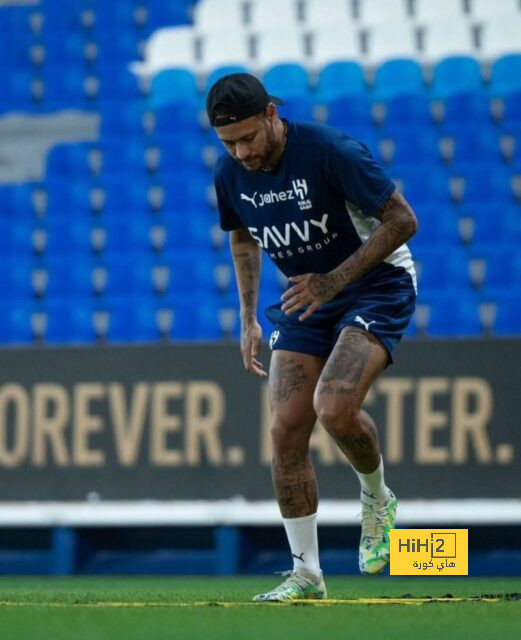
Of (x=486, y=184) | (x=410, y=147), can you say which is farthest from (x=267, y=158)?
(x=410, y=147)

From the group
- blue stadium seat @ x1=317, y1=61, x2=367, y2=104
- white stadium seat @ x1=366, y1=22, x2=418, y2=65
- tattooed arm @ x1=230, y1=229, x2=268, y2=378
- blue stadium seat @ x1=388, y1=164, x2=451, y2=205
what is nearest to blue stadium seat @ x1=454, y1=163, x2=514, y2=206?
blue stadium seat @ x1=388, y1=164, x2=451, y2=205

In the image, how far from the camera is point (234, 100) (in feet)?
16.1

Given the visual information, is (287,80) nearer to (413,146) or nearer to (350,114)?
(350,114)

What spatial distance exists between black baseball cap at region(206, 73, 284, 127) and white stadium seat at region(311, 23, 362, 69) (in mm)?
8202

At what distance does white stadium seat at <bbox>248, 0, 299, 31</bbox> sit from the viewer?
13492 millimetres

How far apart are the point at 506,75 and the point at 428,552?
8.01 metres

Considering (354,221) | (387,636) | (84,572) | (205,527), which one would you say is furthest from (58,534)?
(387,636)

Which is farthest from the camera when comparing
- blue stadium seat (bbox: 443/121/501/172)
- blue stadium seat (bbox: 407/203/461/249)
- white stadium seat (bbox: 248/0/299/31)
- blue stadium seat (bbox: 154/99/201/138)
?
white stadium seat (bbox: 248/0/299/31)

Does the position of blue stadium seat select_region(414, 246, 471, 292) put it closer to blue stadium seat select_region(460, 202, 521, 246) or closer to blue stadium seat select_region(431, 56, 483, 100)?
blue stadium seat select_region(460, 202, 521, 246)

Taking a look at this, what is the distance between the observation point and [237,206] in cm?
543

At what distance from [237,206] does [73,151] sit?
737 cm

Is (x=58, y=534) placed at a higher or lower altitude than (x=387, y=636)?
lower

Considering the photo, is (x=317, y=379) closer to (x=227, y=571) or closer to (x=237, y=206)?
(x=237, y=206)

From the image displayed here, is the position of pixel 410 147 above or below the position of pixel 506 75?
below
